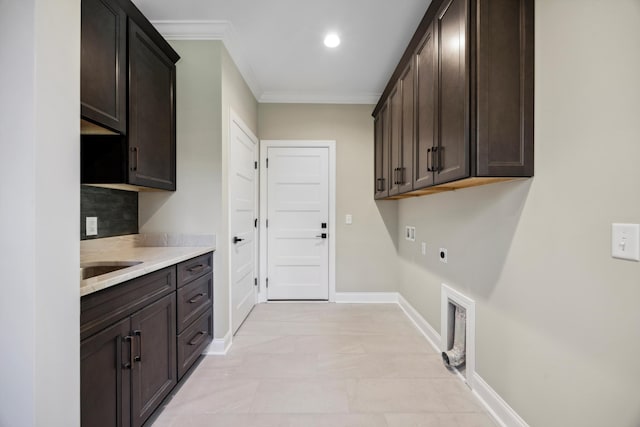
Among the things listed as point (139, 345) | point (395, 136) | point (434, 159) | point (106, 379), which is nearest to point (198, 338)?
point (139, 345)

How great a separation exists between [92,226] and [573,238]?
270cm

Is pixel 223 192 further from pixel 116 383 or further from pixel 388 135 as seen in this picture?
pixel 388 135

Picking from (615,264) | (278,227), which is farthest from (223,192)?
(615,264)

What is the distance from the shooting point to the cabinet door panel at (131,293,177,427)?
1387mm

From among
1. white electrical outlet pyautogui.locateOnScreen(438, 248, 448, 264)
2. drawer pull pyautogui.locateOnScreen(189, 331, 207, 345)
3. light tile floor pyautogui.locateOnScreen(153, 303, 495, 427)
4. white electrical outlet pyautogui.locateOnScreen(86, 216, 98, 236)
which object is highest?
white electrical outlet pyautogui.locateOnScreen(86, 216, 98, 236)

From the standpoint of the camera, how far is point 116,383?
48.7 inches

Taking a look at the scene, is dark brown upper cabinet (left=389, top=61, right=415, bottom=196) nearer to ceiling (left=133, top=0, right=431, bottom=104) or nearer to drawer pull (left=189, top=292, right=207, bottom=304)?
ceiling (left=133, top=0, right=431, bottom=104)

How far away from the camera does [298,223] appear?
145 inches

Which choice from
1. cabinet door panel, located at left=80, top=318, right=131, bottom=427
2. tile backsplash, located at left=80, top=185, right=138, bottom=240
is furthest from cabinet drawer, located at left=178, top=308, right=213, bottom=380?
tile backsplash, located at left=80, top=185, right=138, bottom=240

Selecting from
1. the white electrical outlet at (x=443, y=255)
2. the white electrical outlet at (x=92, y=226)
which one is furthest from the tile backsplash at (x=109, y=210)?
the white electrical outlet at (x=443, y=255)

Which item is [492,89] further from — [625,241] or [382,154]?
[382,154]

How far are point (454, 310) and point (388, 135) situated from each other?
178 centimetres

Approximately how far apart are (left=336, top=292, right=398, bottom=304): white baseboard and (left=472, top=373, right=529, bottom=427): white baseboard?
1818 millimetres

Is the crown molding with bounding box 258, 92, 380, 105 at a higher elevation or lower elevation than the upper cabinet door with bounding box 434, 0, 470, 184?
higher
